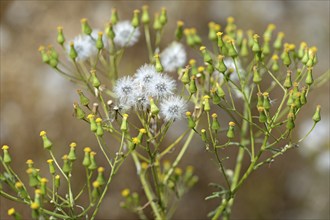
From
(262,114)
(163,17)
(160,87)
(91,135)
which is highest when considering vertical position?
(91,135)

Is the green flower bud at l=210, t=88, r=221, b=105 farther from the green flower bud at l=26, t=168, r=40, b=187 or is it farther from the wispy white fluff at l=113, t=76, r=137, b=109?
the green flower bud at l=26, t=168, r=40, b=187

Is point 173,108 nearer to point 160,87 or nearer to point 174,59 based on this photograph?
point 160,87

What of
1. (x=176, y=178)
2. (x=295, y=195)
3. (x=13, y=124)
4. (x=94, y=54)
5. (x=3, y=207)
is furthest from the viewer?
(x=295, y=195)

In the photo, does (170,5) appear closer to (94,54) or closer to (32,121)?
(32,121)

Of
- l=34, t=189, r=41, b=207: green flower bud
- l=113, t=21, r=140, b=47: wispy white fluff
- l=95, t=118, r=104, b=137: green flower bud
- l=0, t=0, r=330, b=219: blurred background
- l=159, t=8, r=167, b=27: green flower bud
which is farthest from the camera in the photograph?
l=0, t=0, r=330, b=219: blurred background

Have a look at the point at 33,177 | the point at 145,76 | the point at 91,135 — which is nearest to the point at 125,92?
the point at 145,76

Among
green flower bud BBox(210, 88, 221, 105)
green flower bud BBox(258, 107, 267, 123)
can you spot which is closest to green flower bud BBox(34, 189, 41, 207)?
green flower bud BBox(210, 88, 221, 105)

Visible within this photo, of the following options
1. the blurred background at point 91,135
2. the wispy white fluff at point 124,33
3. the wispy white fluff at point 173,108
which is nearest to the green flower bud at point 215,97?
the wispy white fluff at point 173,108

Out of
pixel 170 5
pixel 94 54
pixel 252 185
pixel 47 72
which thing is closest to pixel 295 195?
pixel 252 185
